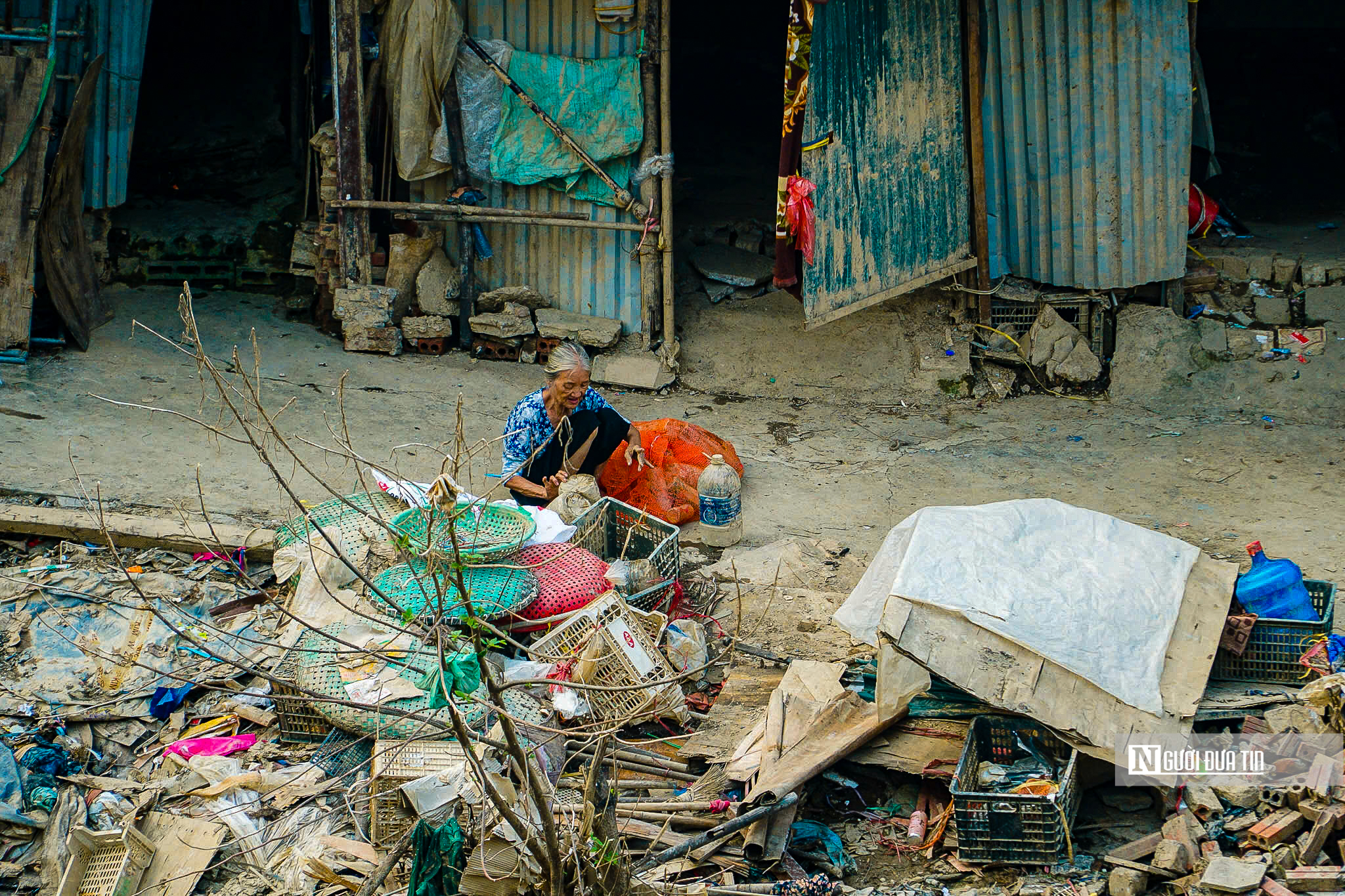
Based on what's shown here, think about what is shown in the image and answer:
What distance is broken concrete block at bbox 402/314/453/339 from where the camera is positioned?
9094mm

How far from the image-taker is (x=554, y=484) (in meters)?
6.20

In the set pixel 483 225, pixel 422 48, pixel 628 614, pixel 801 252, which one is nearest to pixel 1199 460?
pixel 801 252

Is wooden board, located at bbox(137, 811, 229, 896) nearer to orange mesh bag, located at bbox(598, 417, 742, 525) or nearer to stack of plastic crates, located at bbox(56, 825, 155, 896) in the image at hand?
stack of plastic crates, located at bbox(56, 825, 155, 896)

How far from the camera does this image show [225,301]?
31.7 ft

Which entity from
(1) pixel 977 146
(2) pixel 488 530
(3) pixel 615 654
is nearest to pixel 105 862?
(2) pixel 488 530

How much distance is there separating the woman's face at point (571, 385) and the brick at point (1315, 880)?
3728mm

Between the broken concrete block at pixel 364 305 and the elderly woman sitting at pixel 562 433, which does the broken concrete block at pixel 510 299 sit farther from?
the elderly woman sitting at pixel 562 433

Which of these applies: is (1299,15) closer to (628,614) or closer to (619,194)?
(619,194)

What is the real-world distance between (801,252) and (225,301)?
4603 millimetres

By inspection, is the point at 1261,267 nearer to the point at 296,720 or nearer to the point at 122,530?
the point at 296,720

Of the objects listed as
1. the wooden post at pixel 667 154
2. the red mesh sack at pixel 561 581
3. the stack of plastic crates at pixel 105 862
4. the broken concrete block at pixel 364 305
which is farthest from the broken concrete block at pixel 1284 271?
the stack of plastic crates at pixel 105 862

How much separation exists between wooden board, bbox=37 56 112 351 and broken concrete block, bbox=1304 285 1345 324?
858cm

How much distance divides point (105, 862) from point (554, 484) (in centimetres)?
261

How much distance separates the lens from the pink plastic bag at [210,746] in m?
5.12
